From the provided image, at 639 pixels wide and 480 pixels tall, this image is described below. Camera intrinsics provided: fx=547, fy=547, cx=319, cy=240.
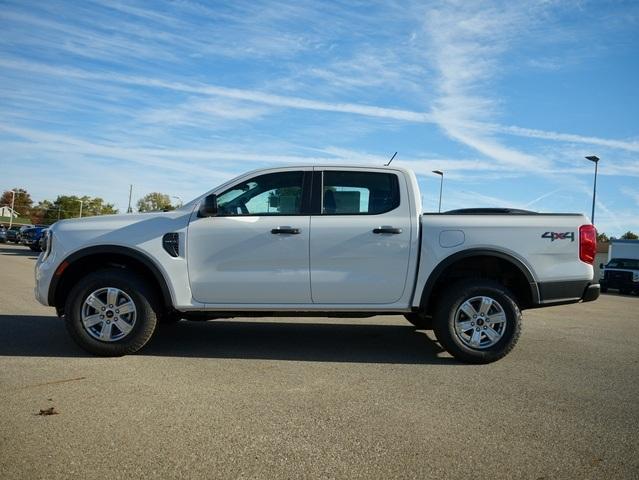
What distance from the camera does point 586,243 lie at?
5414 millimetres

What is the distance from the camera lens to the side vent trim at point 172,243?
539 cm

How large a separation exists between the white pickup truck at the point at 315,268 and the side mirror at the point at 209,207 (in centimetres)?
1

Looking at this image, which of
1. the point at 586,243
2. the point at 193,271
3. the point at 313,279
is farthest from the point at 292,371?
the point at 586,243

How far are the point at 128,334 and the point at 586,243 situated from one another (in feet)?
15.0

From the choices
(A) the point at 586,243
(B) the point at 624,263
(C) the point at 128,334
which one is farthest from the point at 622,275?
(C) the point at 128,334

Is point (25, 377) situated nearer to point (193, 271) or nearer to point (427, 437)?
point (193, 271)

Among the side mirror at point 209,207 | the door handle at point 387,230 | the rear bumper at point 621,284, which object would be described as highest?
the side mirror at point 209,207

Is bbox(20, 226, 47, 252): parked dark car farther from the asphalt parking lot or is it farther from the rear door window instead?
the rear door window

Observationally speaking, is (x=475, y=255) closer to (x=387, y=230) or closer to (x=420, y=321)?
(x=387, y=230)

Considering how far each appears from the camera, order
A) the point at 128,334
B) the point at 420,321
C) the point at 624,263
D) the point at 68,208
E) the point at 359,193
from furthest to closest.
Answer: the point at 68,208
the point at 624,263
the point at 420,321
the point at 359,193
the point at 128,334

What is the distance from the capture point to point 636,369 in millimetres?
5434

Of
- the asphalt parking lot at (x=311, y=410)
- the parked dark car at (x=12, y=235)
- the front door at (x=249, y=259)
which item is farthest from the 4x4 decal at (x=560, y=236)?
the parked dark car at (x=12, y=235)

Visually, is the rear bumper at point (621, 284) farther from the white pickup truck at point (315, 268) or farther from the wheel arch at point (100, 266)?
the wheel arch at point (100, 266)

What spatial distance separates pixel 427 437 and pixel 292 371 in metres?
1.80
